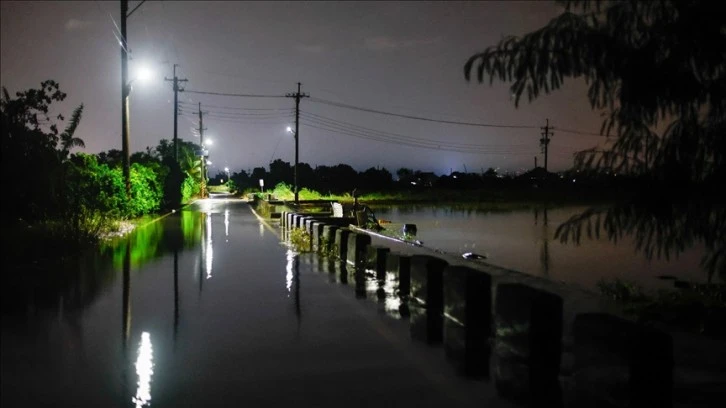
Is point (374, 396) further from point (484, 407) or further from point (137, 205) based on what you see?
point (137, 205)

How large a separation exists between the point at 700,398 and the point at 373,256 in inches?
365

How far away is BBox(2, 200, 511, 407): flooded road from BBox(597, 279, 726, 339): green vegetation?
369cm

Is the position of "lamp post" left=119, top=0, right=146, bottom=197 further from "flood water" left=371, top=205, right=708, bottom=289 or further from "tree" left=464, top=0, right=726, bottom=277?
"tree" left=464, top=0, right=726, bottom=277

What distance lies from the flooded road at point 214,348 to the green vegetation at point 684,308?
3689mm

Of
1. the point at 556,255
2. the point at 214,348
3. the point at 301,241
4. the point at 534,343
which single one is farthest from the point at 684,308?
the point at 556,255

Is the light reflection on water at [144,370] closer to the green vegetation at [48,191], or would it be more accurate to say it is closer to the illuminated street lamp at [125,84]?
the green vegetation at [48,191]

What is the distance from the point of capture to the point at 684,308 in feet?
33.9

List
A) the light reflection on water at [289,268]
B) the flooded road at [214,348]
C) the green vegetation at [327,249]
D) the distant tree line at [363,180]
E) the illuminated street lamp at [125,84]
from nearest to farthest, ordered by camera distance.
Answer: the flooded road at [214,348], the light reflection on water at [289,268], the green vegetation at [327,249], the illuminated street lamp at [125,84], the distant tree line at [363,180]

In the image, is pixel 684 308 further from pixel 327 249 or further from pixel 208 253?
pixel 208 253

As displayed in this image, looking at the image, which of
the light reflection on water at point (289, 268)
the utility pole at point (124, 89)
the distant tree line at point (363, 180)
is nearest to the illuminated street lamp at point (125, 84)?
the utility pole at point (124, 89)

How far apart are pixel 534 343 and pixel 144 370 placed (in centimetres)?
382

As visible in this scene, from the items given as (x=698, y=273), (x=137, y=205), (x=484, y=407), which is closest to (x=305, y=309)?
(x=484, y=407)

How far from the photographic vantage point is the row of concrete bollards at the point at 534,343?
5422 mm

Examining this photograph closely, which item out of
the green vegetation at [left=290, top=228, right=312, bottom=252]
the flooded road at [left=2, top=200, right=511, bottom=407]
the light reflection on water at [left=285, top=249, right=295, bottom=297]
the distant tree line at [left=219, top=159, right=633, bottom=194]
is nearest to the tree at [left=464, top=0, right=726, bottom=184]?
the flooded road at [left=2, top=200, right=511, bottom=407]
